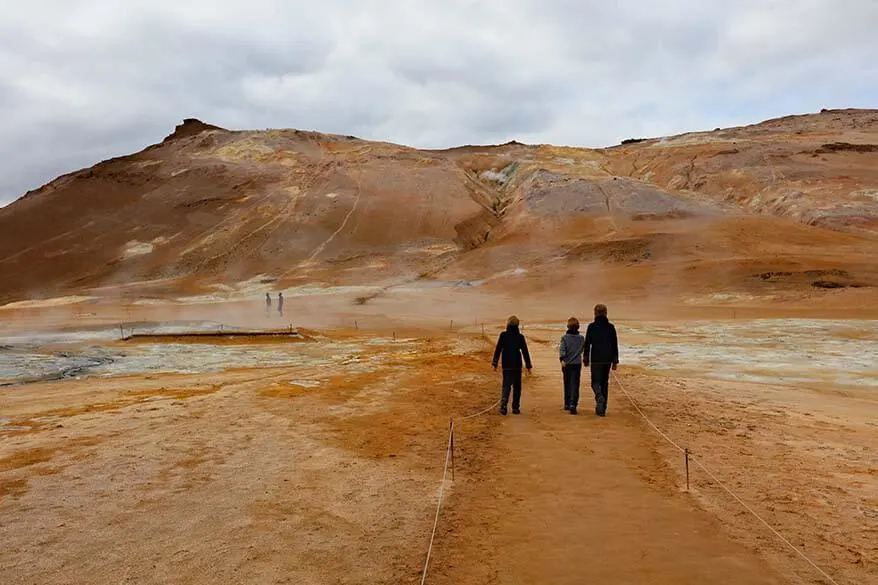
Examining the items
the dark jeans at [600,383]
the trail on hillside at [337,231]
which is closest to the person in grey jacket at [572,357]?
the dark jeans at [600,383]

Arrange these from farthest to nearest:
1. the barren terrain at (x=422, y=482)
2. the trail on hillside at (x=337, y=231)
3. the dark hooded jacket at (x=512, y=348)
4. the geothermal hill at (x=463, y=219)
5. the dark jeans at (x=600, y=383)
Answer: the trail on hillside at (x=337, y=231), the geothermal hill at (x=463, y=219), the dark hooded jacket at (x=512, y=348), the dark jeans at (x=600, y=383), the barren terrain at (x=422, y=482)

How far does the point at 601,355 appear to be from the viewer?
10.6 meters

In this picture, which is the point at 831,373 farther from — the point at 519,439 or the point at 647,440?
the point at 519,439

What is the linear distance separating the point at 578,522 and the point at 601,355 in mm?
4877

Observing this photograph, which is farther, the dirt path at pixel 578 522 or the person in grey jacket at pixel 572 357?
the person in grey jacket at pixel 572 357

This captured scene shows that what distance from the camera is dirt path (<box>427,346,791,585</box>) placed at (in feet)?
16.6

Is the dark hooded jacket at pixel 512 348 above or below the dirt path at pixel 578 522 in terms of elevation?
above

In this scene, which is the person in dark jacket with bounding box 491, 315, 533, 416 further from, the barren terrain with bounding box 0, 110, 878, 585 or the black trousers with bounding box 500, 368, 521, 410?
the barren terrain with bounding box 0, 110, 878, 585

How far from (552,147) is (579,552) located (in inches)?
3720

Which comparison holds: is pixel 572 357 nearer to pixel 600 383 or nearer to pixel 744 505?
pixel 600 383

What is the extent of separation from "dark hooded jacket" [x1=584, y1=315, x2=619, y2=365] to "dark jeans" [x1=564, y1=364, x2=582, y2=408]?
271mm

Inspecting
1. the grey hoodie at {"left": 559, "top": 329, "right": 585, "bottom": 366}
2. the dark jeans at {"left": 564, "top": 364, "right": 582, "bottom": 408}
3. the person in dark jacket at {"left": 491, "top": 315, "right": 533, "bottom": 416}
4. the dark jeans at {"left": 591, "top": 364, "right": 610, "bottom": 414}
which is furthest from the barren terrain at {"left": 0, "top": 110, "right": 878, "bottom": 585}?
the grey hoodie at {"left": 559, "top": 329, "right": 585, "bottom": 366}

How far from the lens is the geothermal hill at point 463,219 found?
51.7 meters

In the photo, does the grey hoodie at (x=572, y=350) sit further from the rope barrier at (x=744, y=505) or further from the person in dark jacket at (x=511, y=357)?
the rope barrier at (x=744, y=505)
